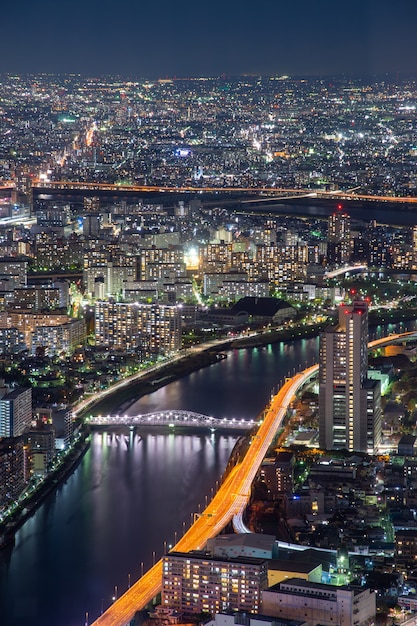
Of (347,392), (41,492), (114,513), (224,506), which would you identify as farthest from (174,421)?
(224,506)

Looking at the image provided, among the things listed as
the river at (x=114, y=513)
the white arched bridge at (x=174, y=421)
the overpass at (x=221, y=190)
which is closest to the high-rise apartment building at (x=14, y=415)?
the river at (x=114, y=513)

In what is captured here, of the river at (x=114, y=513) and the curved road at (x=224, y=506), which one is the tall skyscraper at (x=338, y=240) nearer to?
the curved road at (x=224, y=506)

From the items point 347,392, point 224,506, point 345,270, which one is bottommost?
point 224,506

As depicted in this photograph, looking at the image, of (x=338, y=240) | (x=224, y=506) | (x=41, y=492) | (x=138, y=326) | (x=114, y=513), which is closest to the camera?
(x=224, y=506)

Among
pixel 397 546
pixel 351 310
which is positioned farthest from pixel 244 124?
pixel 397 546

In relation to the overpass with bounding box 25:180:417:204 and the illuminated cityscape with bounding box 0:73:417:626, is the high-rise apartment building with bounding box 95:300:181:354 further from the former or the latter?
the overpass with bounding box 25:180:417:204

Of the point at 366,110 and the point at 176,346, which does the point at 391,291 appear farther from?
the point at 366,110

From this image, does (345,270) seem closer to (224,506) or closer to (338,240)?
(338,240)
